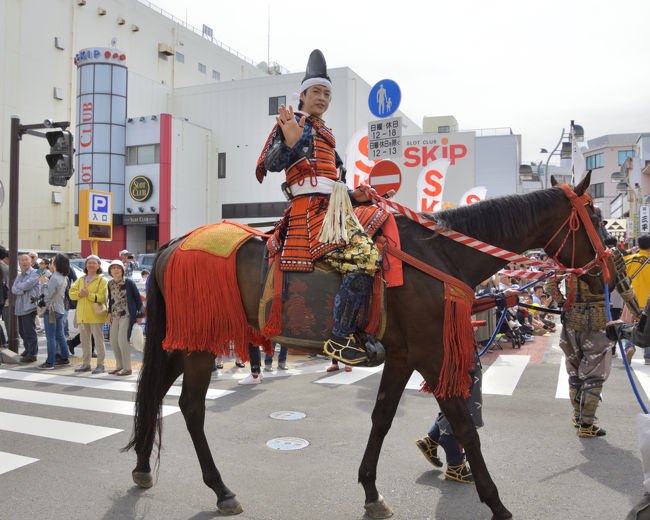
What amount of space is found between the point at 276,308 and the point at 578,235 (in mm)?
2280

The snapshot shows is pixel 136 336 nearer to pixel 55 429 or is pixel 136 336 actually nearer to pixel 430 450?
pixel 55 429

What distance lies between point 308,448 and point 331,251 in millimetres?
2326

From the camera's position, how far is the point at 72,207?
36000 mm

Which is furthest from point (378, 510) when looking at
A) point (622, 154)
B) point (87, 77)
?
point (622, 154)

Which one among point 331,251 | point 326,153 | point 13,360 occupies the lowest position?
point 13,360

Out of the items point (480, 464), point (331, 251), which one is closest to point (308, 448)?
point (480, 464)

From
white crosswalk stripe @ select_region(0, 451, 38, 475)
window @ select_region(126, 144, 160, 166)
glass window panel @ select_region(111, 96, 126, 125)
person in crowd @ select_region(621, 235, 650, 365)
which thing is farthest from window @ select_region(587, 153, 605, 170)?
white crosswalk stripe @ select_region(0, 451, 38, 475)

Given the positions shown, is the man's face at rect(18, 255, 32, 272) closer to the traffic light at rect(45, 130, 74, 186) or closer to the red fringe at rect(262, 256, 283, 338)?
the traffic light at rect(45, 130, 74, 186)

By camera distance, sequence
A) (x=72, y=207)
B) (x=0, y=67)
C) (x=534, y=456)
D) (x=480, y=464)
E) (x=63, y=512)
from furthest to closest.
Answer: (x=72, y=207)
(x=0, y=67)
(x=534, y=456)
(x=63, y=512)
(x=480, y=464)

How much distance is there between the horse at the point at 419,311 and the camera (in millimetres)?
3385

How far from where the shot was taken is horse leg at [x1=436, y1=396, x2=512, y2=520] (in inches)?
130

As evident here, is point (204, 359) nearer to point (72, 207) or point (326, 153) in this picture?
point (326, 153)

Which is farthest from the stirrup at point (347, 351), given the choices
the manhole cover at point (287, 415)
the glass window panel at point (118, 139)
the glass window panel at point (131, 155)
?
the glass window panel at point (118, 139)

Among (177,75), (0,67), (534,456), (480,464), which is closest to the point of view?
(480,464)
